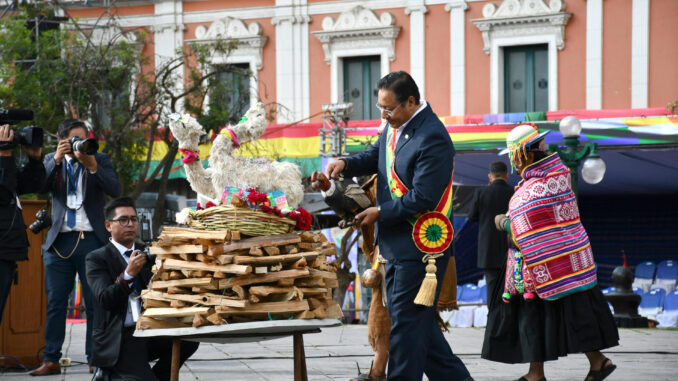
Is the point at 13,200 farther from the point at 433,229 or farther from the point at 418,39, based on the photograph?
the point at 418,39

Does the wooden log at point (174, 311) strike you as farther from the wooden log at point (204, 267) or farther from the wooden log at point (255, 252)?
the wooden log at point (255, 252)

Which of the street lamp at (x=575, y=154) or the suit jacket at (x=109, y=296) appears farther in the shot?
the street lamp at (x=575, y=154)

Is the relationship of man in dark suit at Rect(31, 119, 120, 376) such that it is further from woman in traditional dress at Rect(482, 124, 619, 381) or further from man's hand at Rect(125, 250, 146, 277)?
woman in traditional dress at Rect(482, 124, 619, 381)

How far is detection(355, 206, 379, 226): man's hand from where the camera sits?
5.29m

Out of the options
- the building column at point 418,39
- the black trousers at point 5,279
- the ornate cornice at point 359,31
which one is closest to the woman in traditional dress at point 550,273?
the black trousers at point 5,279

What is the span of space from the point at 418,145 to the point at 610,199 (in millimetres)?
15329

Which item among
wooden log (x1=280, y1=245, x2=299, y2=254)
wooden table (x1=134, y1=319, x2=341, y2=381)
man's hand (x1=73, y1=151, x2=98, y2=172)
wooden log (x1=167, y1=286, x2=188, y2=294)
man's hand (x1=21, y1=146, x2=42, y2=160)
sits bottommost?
wooden table (x1=134, y1=319, x2=341, y2=381)

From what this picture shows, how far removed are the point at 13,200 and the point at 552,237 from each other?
3657 millimetres

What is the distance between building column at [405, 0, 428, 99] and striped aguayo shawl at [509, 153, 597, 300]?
1704 centimetres

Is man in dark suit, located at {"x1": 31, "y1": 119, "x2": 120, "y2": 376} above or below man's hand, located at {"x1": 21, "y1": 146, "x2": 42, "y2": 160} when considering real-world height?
below

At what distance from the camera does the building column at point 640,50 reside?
70.3 feet

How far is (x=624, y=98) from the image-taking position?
21734 millimetres

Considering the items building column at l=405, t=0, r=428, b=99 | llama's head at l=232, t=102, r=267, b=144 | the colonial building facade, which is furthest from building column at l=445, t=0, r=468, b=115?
llama's head at l=232, t=102, r=267, b=144

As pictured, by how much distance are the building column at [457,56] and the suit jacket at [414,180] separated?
17877mm
